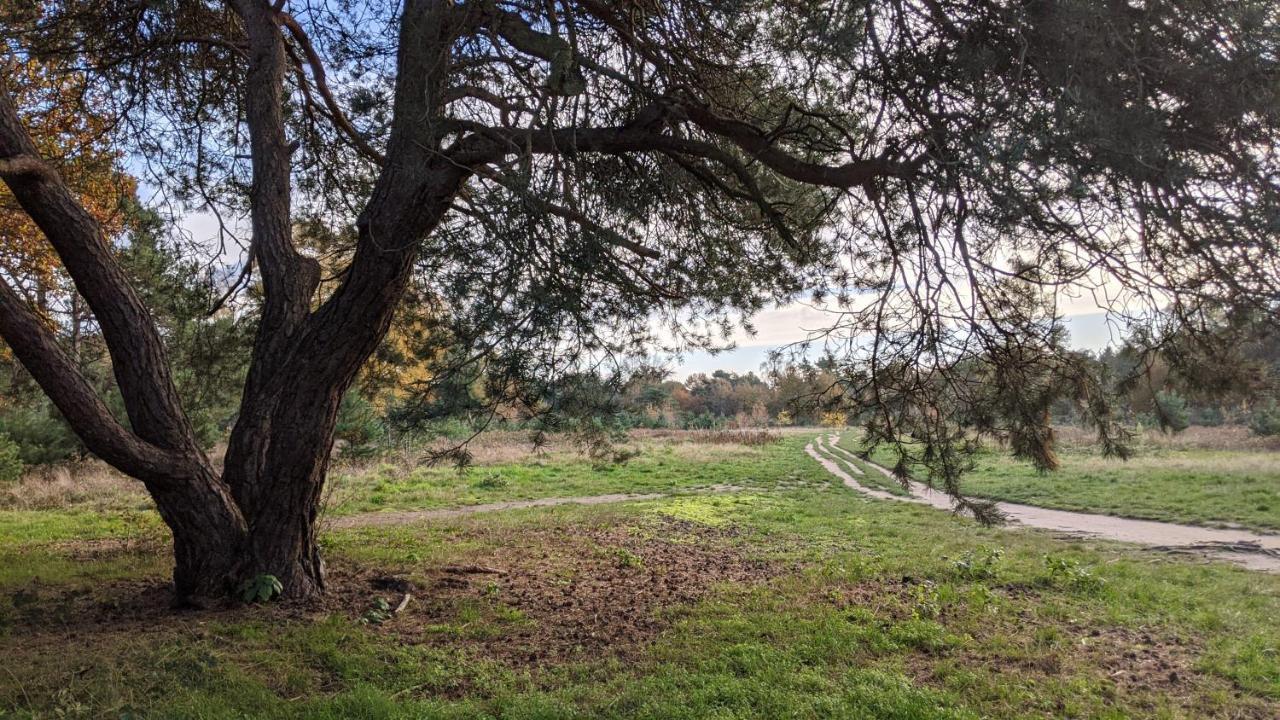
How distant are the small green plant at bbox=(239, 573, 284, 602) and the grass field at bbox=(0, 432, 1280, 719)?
186 millimetres

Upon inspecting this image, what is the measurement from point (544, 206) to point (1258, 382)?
3546mm

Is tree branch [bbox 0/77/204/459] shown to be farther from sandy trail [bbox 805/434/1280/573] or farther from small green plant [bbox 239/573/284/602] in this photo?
sandy trail [bbox 805/434/1280/573]

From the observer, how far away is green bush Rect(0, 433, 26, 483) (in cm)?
1192

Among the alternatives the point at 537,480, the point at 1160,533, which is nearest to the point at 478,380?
the point at 1160,533

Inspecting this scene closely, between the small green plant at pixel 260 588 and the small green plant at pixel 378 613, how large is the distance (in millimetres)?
732

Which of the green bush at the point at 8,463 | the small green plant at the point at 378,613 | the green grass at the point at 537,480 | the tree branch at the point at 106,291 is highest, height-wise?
the tree branch at the point at 106,291

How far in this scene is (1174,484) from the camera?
48.5ft

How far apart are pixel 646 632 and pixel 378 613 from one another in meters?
2.10

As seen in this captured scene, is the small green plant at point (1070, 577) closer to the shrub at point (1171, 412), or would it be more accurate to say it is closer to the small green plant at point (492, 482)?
the shrub at point (1171, 412)

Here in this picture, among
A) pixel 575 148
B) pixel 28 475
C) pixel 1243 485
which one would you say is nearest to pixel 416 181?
pixel 575 148

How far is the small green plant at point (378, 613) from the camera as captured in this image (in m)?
4.97

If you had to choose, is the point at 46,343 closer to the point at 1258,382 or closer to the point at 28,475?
the point at 1258,382

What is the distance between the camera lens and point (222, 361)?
23.4ft

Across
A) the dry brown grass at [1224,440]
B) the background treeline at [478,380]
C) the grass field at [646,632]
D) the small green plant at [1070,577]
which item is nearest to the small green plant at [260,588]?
the grass field at [646,632]
